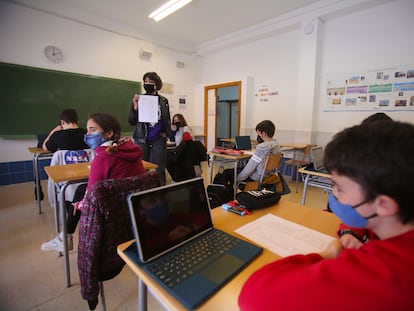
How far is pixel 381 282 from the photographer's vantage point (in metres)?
0.37

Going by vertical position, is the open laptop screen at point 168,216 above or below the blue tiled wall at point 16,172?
above

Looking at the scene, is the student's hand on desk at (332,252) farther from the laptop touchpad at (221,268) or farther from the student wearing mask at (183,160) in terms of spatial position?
the student wearing mask at (183,160)

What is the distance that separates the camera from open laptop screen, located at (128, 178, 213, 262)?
653mm

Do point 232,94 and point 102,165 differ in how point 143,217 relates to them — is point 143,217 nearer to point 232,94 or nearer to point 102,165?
point 102,165

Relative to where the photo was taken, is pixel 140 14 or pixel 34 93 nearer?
pixel 34 93

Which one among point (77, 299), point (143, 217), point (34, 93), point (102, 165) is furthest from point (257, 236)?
point (34, 93)

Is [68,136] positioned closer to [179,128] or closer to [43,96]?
[179,128]

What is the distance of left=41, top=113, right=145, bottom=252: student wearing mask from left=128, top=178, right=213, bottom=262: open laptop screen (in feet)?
2.22

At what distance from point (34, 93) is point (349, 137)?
472 centimetres

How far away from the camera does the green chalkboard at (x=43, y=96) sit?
360 centimetres

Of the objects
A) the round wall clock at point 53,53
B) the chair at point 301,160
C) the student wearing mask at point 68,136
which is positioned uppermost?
the round wall clock at point 53,53

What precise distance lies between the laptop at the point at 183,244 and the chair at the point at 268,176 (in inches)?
67.5

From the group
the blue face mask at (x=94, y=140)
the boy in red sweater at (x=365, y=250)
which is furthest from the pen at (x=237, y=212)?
the blue face mask at (x=94, y=140)

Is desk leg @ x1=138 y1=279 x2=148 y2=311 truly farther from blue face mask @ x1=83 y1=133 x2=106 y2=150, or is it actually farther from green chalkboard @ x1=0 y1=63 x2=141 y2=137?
green chalkboard @ x1=0 y1=63 x2=141 y2=137
